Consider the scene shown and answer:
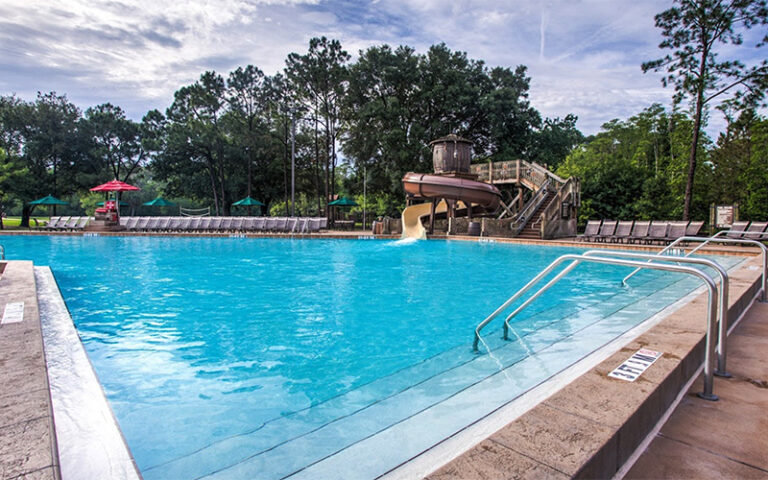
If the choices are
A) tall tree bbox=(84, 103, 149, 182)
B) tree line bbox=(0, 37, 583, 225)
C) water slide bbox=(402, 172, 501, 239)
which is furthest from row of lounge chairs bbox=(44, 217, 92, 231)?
water slide bbox=(402, 172, 501, 239)

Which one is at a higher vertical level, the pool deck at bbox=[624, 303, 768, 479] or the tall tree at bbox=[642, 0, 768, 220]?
the tall tree at bbox=[642, 0, 768, 220]

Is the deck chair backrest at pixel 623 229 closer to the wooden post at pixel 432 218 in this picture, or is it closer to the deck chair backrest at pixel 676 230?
the deck chair backrest at pixel 676 230

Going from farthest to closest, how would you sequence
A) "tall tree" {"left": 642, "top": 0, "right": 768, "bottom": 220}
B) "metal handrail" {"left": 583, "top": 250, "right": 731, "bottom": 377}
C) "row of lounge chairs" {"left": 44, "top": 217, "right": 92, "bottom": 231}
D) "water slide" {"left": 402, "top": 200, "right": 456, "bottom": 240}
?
"row of lounge chairs" {"left": 44, "top": 217, "right": 92, "bottom": 231}
"water slide" {"left": 402, "top": 200, "right": 456, "bottom": 240}
"tall tree" {"left": 642, "top": 0, "right": 768, "bottom": 220}
"metal handrail" {"left": 583, "top": 250, "right": 731, "bottom": 377}

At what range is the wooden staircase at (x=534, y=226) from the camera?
712 inches

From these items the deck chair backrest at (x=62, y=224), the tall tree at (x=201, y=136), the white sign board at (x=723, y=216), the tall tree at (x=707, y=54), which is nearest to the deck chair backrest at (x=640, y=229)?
the white sign board at (x=723, y=216)

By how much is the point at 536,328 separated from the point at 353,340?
7.64 feet

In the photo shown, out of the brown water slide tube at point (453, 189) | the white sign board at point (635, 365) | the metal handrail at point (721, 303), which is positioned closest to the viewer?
the white sign board at point (635, 365)

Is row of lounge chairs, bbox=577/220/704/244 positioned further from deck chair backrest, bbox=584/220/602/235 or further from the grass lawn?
the grass lawn

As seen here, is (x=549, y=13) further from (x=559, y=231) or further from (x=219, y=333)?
(x=219, y=333)

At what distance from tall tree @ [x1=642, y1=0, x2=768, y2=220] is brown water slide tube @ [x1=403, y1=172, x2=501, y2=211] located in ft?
26.4

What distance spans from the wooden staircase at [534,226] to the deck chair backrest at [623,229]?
3054mm

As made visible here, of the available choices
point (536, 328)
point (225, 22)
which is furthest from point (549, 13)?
point (536, 328)

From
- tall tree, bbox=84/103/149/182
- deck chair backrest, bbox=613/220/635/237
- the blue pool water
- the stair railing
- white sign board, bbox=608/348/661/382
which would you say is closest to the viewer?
white sign board, bbox=608/348/661/382

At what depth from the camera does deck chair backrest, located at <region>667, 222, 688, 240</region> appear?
14.2 meters
